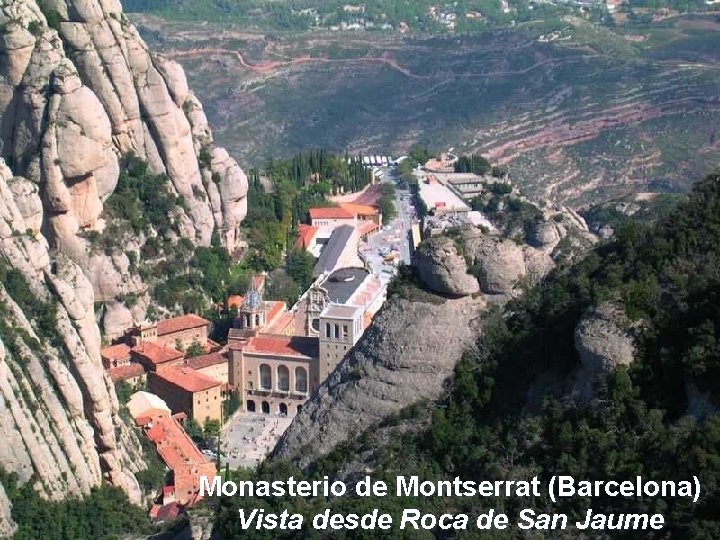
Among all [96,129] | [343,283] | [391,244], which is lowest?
[391,244]

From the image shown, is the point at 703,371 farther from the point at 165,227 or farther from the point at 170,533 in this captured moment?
the point at 165,227

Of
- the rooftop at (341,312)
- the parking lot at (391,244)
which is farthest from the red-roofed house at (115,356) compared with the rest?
the parking lot at (391,244)

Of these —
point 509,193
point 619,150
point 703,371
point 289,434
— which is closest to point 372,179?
point 509,193

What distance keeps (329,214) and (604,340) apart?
5401 cm

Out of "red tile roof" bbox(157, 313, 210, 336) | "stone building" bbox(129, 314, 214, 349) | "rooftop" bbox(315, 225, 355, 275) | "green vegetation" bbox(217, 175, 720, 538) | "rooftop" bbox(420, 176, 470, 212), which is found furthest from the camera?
"rooftop" bbox(420, 176, 470, 212)

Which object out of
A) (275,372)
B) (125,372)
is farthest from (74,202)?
(275,372)

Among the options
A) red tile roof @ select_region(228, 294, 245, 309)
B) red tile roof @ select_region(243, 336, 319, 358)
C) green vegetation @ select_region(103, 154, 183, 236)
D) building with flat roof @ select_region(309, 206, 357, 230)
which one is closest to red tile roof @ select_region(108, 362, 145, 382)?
red tile roof @ select_region(243, 336, 319, 358)

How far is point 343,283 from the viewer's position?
7244 cm

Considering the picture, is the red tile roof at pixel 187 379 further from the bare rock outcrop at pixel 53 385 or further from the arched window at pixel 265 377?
the bare rock outcrop at pixel 53 385

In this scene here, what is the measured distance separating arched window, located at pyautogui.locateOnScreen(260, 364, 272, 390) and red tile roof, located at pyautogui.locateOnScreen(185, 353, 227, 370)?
164 centimetres

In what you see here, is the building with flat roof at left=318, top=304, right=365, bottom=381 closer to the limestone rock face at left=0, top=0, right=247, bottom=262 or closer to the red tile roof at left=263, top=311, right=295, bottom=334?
the red tile roof at left=263, top=311, right=295, bottom=334

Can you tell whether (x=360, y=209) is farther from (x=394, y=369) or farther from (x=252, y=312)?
(x=394, y=369)

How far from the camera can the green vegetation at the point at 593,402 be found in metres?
28.9

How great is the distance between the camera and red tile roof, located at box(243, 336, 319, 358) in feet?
209
